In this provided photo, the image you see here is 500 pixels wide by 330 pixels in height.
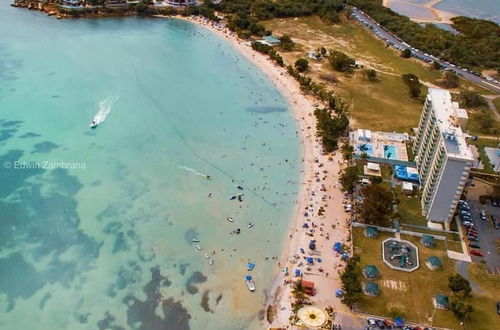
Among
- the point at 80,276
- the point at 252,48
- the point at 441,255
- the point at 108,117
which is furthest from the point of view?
the point at 252,48

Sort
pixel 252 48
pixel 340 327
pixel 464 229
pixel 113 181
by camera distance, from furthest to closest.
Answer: pixel 252 48 < pixel 113 181 < pixel 464 229 < pixel 340 327

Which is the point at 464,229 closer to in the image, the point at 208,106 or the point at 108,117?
the point at 208,106

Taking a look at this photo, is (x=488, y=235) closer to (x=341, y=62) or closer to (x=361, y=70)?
(x=341, y=62)

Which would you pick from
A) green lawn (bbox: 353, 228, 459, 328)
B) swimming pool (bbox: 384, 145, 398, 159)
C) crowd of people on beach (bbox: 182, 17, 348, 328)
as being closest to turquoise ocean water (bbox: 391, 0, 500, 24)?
swimming pool (bbox: 384, 145, 398, 159)

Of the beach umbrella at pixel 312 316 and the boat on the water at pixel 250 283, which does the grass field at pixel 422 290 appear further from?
the boat on the water at pixel 250 283

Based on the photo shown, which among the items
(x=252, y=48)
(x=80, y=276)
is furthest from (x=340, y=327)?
(x=252, y=48)

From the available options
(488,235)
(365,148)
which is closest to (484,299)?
(488,235)

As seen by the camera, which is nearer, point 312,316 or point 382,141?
point 312,316
